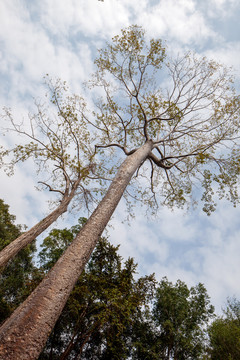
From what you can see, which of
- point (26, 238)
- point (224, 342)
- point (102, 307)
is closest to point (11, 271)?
point (102, 307)

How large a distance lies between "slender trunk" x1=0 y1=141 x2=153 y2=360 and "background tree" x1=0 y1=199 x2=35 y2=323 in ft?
59.6

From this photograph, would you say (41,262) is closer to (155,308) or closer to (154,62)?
(155,308)

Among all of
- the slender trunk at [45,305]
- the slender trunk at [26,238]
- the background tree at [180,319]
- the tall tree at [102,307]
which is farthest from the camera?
the background tree at [180,319]

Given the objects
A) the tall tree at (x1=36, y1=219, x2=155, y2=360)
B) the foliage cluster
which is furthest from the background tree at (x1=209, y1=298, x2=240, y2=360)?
the tall tree at (x1=36, y1=219, x2=155, y2=360)

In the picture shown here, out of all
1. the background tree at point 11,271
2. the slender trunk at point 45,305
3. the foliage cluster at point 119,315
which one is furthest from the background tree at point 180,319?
the slender trunk at point 45,305

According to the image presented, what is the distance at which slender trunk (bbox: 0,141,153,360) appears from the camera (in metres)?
2.18

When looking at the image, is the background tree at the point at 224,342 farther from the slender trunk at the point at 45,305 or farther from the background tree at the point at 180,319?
the slender trunk at the point at 45,305

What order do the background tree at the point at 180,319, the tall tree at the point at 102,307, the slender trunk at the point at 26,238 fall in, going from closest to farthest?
the slender trunk at the point at 26,238
the tall tree at the point at 102,307
the background tree at the point at 180,319

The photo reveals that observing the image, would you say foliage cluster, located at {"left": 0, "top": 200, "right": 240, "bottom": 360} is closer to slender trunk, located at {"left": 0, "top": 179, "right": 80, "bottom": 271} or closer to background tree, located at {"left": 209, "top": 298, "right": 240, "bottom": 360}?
background tree, located at {"left": 209, "top": 298, "right": 240, "bottom": 360}

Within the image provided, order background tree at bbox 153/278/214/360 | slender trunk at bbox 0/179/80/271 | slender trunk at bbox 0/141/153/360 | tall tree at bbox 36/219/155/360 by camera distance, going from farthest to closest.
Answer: background tree at bbox 153/278/214/360
tall tree at bbox 36/219/155/360
slender trunk at bbox 0/179/80/271
slender trunk at bbox 0/141/153/360

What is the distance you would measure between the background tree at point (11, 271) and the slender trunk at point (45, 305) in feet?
59.6

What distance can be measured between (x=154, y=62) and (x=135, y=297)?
12332mm

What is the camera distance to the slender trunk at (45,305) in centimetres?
218

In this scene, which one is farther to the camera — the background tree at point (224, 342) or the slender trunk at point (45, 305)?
the background tree at point (224, 342)
